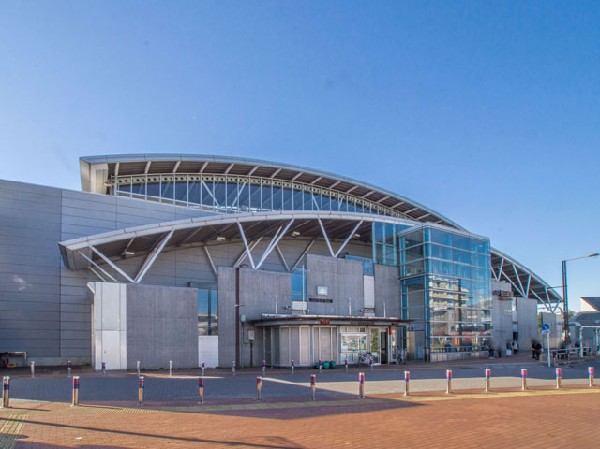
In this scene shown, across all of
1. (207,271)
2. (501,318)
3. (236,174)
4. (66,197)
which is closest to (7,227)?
(66,197)

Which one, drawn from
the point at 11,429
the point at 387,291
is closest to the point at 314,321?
the point at 387,291

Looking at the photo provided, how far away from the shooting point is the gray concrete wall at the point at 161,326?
3136cm

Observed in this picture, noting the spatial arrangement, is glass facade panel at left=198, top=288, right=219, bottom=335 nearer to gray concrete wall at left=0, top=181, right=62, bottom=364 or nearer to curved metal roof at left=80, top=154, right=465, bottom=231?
gray concrete wall at left=0, top=181, right=62, bottom=364

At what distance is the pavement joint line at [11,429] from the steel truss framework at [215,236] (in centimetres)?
1821

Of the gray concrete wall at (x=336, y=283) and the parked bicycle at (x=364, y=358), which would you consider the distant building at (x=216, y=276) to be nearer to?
the gray concrete wall at (x=336, y=283)

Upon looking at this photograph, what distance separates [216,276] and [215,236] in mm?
4016

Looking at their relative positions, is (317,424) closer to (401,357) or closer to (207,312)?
(207,312)

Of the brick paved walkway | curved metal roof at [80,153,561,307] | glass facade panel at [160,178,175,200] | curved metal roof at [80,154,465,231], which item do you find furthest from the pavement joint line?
glass facade panel at [160,178,175,200]

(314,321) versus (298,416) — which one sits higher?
(314,321)

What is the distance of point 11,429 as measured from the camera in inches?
491

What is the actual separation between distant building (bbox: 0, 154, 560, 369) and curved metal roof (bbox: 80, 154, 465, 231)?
6.5 inches

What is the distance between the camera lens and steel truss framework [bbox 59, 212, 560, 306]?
3331 centimetres

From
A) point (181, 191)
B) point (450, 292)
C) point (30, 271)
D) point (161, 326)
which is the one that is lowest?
point (161, 326)

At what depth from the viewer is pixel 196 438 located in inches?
453
